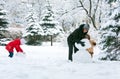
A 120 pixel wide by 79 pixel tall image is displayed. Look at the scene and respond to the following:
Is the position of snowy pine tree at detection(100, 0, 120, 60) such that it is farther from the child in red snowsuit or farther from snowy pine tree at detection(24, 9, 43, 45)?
snowy pine tree at detection(24, 9, 43, 45)

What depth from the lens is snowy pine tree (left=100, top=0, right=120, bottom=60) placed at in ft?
43.3

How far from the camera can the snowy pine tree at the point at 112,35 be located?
1319 centimetres

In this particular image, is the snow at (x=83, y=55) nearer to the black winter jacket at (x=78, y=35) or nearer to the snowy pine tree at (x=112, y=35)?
the black winter jacket at (x=78, y=35)

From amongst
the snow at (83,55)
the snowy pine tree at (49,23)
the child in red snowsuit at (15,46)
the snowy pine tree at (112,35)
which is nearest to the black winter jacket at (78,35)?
the snow at (83,55)

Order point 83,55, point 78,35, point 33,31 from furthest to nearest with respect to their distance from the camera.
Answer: point 33,31 < point 78,35 < point 83,55

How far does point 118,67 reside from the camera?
27.5 ft

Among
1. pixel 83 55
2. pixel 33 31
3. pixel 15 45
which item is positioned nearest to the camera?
pixel 83 55

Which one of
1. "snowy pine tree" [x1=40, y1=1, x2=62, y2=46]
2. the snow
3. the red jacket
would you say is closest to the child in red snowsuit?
the red jacket

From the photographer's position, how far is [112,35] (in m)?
13.4

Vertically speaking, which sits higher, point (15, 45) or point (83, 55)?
point (83, 55)

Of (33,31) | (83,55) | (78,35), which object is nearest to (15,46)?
(78,35)

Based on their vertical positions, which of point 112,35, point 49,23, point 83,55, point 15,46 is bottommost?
point 49,23

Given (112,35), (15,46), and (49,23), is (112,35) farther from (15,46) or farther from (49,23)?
(49,23)

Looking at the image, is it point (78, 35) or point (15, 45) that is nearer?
point (78, 35)
